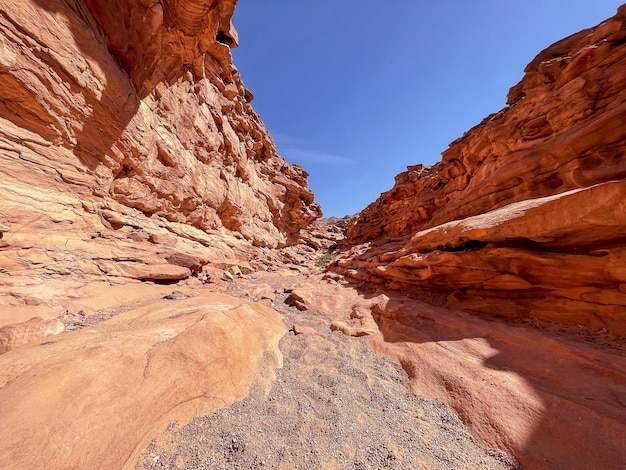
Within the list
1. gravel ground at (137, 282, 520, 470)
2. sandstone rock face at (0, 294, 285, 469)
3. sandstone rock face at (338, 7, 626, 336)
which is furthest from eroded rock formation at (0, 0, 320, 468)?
sandstone rock face at (338, 7, 626, 336)

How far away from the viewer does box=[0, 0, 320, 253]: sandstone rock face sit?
6.78 metres

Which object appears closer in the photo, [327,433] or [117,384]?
[117,384]

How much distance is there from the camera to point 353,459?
281 centimetres

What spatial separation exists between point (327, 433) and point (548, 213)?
7121 millimetres

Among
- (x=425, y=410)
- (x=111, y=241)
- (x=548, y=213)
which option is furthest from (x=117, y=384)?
(x=548, y=213)

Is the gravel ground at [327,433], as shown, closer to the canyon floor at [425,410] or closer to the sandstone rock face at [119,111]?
the canyon floor at [425,410]

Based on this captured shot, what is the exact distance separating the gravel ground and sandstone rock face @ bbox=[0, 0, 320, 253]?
7873mm

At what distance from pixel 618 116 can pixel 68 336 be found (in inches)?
580

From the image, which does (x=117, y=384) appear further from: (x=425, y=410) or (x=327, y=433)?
(x=425, y=410)

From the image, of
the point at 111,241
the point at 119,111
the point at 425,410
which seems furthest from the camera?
the point at 119,111

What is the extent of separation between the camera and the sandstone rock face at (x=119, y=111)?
6.78 meters

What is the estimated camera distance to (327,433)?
3.15m

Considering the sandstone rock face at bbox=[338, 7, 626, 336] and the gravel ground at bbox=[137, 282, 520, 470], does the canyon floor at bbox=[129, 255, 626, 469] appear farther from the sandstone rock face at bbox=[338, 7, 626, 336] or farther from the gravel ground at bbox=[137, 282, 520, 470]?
the sandstone rock face at bbox=[338, 7, 626, 336]

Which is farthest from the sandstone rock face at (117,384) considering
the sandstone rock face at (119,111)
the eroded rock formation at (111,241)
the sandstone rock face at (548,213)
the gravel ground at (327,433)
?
the sandstone rock face at (548,213)
